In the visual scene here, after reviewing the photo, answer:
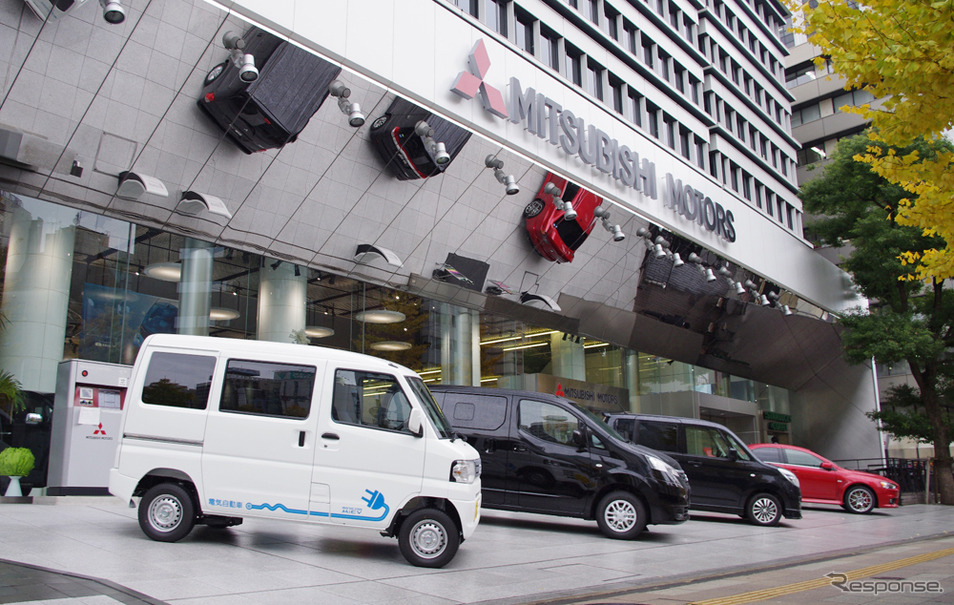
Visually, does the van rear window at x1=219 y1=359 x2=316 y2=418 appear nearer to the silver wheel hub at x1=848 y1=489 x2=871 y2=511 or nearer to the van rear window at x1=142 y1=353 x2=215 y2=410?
the van rear window at x1=142 y1=353 x2=215 y2=410

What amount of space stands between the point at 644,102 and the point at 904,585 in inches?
1034

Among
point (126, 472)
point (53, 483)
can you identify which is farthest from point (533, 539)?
point (53, 483)

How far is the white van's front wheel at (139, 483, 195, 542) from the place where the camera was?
7645 millimetres

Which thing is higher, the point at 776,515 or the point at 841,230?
the point at 841,230

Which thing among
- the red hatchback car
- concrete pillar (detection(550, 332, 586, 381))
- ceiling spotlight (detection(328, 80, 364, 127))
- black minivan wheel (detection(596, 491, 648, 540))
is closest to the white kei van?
black minivan wheel (detection(596, 491, 648, 540))

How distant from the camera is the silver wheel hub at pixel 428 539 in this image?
7547 millimetres

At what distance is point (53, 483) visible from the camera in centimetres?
1147

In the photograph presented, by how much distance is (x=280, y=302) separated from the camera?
15.9m

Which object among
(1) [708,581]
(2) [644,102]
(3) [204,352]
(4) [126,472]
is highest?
(2) [644,102]

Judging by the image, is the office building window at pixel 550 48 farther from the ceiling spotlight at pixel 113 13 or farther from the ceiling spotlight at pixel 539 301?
the ceiling spotlight at pixel 113 13

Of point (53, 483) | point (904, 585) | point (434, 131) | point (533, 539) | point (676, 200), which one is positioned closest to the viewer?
point (904, 585)

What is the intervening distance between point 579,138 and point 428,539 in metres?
14.6

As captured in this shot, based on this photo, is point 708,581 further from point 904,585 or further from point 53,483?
point 53,483

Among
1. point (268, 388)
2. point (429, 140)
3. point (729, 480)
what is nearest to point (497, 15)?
point (429, 140)
